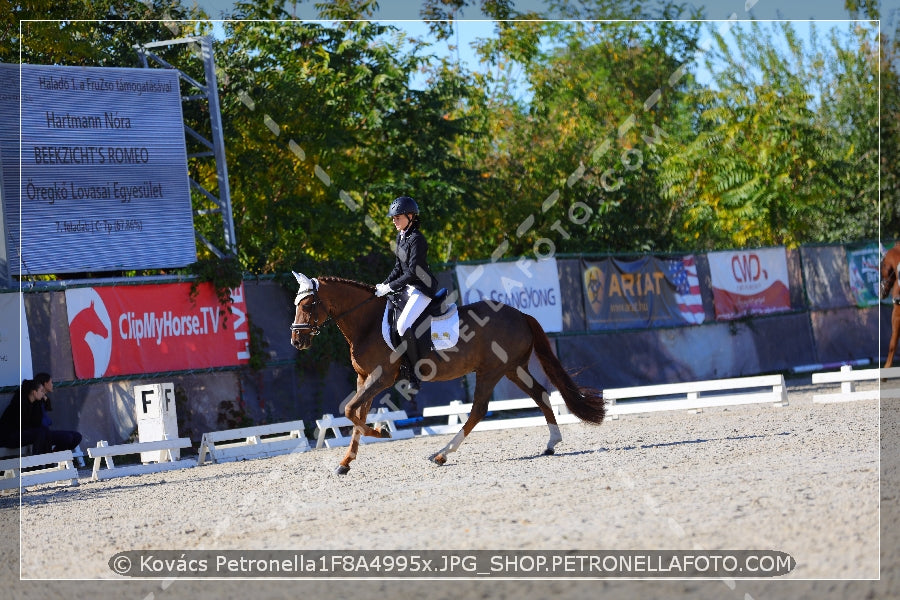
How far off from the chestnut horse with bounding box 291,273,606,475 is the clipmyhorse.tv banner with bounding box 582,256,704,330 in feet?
31.2

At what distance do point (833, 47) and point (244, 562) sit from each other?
3452cm

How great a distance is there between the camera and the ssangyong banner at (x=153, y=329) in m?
15.6

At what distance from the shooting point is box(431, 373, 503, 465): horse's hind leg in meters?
11.9

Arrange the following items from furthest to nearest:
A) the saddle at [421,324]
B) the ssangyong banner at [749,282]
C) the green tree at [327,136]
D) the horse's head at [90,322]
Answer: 1. the ssangyong banner at [749,282]
2. the green tree at [327,136]
3. the horse's head at [90,322]
4. the saddle at [421,324]

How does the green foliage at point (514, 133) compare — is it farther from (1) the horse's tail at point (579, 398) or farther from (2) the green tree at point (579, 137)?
(1) the horse's tail at point (579, 398)

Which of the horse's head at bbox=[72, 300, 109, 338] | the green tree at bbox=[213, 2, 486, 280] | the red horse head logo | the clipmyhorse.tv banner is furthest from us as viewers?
the green tree at bbox=[213, 2, 486, 280]

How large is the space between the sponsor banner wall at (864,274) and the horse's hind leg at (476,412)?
17.8 m

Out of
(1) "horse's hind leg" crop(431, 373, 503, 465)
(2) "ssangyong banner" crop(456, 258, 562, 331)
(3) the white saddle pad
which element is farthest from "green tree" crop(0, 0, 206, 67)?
(1) "horse's hind leg" crop(431, 373, 503, 465)

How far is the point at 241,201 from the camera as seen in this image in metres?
24.7

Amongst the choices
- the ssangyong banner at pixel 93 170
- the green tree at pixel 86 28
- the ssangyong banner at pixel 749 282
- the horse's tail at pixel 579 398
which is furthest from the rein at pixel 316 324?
the ssangyong banner at pixel 749 282

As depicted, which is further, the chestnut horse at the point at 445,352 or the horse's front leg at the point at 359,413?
the chestnut horse at the point at 445,352

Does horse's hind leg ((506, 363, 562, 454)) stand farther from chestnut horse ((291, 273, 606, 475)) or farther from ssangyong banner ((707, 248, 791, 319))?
ssangyong banner ((707, 248, 791, 319))
